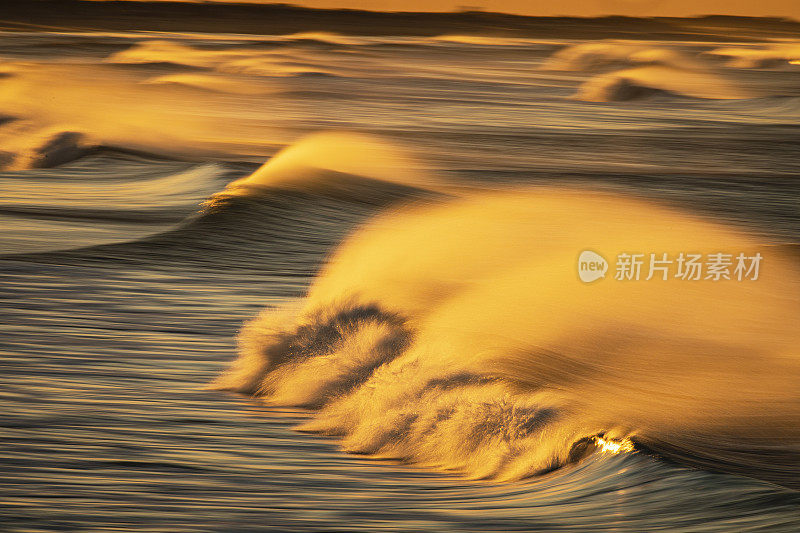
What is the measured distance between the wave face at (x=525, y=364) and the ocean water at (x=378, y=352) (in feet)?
0.05

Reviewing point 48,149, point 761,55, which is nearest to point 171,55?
point 761,55

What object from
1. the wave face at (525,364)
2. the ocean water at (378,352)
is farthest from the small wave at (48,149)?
the wave face at (525,364)

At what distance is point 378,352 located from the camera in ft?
17.5

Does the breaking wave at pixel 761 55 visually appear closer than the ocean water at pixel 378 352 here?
No

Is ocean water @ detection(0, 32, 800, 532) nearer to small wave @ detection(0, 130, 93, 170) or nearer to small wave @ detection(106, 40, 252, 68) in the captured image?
small wave @ detection(0, 130, 93, 170)

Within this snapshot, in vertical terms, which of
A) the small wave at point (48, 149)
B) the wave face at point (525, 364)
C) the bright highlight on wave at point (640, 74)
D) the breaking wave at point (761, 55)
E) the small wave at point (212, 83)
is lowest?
the wave face at point (525, 364)

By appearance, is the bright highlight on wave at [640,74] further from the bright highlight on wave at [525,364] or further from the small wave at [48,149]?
the bright highlight on wave at [525,364]

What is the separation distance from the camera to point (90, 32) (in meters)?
58.2

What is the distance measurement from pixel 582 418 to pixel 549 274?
6.95 feet

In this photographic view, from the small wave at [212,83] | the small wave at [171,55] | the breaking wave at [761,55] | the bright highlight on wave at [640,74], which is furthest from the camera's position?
the breaking wave at [761,55]

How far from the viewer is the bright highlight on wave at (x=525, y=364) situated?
4.36 meters

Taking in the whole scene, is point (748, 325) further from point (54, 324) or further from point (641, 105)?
point (641, 105)

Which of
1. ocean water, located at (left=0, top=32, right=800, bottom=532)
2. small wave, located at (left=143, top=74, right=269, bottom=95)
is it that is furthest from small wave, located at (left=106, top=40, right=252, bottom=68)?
ocean water, located at (left=0, top=32, right=800, bottom=532)

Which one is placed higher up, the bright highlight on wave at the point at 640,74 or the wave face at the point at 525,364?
the bright highlight on wave at the point at 640,74
